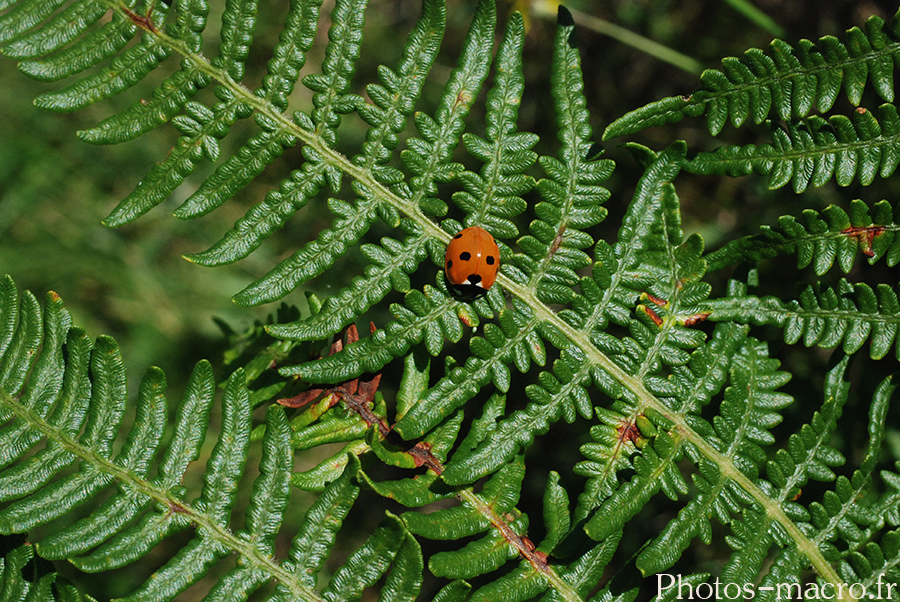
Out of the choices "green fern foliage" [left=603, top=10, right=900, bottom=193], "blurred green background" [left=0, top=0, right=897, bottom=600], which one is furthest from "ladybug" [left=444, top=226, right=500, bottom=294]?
"blurred green background" [left=0, top=0, right=897, bottom=600]

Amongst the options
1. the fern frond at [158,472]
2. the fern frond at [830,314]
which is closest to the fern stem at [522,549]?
the fern frond at [158,472]

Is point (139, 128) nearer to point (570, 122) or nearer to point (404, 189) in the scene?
point (404, 189)

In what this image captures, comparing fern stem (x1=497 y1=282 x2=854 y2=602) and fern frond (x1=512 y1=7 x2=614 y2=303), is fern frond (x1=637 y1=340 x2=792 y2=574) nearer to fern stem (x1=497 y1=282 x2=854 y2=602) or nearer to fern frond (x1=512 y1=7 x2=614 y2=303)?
fern stem (x1=497 y1=282 x2=854 y2=602)

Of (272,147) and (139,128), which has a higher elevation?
(272,147)

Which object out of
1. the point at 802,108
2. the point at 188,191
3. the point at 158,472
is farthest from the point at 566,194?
the point at 188,191

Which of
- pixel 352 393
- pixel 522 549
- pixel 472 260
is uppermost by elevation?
pixel 472 260

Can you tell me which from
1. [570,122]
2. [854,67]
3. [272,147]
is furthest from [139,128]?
[854,67]

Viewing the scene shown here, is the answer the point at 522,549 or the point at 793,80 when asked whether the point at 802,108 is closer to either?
the point at 793,80
